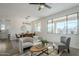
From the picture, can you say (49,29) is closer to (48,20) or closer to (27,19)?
(48,20)

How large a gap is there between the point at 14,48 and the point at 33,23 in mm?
763

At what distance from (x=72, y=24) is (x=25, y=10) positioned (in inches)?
46.1

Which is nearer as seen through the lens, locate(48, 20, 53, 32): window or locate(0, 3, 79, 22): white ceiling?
locate(0, 3, 79, 22): white ceiling

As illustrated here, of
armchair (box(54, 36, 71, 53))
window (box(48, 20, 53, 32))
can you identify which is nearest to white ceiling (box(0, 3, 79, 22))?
window (box(48, 20, 53, 32))

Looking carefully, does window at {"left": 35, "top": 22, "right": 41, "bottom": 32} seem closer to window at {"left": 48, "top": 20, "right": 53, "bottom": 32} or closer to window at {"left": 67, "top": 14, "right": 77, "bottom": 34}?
window at {"left": 48, "top": 20, "right": 53, "bottom": 32}

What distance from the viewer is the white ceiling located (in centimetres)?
242

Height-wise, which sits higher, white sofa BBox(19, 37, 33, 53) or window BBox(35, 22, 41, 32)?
window BBox(35, 22, 41, 32)

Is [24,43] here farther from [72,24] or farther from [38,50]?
[72,24]

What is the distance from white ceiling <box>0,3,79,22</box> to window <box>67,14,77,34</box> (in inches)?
10.5

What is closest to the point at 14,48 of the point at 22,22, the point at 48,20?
the point at 22,22

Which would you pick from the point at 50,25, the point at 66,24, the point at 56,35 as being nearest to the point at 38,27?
the point at 50,25

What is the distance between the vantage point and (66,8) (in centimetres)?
Result: 246

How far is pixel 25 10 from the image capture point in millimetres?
2508

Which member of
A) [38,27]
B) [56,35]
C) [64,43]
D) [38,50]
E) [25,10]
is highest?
[25,10]
